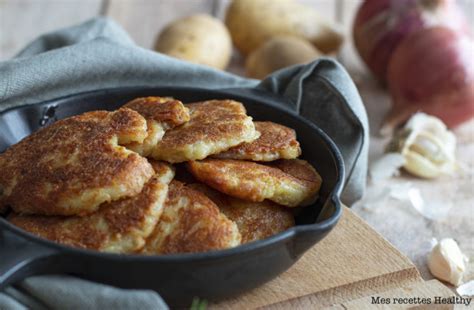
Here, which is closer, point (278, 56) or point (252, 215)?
point (252, 215)

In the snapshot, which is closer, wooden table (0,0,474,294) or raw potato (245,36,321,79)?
wooden table (0,0,474,294)

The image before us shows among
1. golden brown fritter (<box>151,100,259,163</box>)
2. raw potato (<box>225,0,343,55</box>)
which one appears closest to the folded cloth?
golden brown fritter (<box>151,100,259,163</box>)

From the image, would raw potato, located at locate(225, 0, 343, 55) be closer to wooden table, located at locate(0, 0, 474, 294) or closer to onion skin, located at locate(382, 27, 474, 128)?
wooden table, located at locate(0, 0, 474, 294)

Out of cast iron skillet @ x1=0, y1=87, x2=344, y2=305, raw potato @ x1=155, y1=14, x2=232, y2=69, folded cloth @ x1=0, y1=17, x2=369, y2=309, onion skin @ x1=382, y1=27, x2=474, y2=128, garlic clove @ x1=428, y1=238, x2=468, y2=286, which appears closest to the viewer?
cast iron skillet @ x1=0, y1=87, x2=344, y2=305

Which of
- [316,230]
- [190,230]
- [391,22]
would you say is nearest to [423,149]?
[391,22]

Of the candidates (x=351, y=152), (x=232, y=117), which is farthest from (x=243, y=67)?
(x=232, y=117)

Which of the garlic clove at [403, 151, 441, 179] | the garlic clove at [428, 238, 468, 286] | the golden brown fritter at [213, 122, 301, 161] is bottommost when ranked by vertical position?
the garlic clove at [403, 151, 441, 179]

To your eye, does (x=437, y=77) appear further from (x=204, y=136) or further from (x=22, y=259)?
(x=22, y=259)

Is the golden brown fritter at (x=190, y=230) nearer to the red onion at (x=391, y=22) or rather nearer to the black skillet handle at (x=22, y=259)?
the black skillet handle at (x=22, y=259)
